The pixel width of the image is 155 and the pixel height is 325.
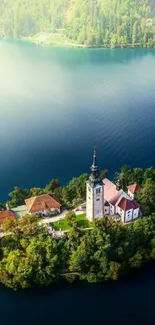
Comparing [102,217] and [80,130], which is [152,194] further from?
[80,130]

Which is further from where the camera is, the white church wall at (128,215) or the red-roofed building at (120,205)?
the white church wall at (128,215)

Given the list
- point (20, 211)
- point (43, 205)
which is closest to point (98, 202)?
point (43, 205)

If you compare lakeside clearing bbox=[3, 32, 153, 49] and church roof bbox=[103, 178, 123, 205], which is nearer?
church roof bbox=[103, 178, 123, 205]

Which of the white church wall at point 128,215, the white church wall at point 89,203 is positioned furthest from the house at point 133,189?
the white church wall at point 89,203

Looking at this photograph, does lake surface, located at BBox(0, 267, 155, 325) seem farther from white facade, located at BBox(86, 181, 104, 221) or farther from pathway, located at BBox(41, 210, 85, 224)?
pathway, located at BBox(41, 210, 85, 224)

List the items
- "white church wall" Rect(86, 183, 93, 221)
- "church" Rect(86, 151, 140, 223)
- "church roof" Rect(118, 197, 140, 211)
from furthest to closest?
"church roof" Rect(118, 197, 140, 211) < "white church wall" Rect(86, 183, 93, 221) < "church" Rect(86, 151, 140, 223)

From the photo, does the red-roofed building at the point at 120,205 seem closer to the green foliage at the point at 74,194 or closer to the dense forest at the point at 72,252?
the dense forest at the point at 72,252

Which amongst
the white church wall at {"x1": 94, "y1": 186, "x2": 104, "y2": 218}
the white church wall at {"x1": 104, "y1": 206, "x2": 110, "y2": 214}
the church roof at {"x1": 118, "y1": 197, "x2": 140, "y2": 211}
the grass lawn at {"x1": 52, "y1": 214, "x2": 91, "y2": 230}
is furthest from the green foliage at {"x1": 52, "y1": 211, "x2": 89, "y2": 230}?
the church roof at {"x1": 118, "y1": 197, "x2": 140, "y2": 211}

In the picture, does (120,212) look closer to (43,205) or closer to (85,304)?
(43,205)
